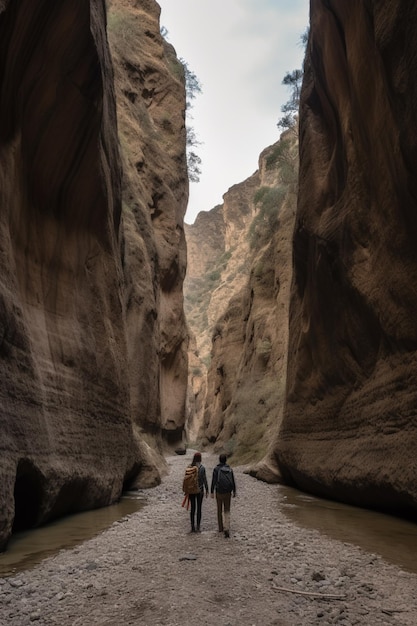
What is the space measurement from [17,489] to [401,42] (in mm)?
8694

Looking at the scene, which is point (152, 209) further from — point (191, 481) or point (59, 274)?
point (191, 481)

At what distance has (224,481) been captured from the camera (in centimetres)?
695

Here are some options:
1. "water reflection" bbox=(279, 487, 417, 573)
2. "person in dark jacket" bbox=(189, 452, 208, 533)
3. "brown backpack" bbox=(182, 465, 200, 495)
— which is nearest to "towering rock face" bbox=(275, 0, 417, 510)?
"water reflection" bbox=(279, 487, 417, 573)

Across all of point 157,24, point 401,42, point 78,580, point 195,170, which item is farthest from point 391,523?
point 195,170

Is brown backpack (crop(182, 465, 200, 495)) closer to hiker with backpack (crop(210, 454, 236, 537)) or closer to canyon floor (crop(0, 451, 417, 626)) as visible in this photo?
hiker with backpack (crop(210, 454, 236, 537))

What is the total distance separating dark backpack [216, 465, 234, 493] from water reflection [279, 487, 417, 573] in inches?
58.5

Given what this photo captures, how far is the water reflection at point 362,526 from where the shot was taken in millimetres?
5590

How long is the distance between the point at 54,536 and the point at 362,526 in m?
4.47

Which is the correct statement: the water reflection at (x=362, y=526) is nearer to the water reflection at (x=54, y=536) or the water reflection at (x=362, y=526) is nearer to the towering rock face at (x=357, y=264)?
the towering rock face at (x=357, y=264)

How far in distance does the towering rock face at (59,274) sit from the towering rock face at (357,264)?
4.86 metres

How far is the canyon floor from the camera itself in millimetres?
3646

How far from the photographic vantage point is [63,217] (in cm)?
1012

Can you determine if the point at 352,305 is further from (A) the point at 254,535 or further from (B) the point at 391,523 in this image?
(A) the point at 254,535

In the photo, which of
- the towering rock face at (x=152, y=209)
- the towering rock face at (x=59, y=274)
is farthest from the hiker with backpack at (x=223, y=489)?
the towering rock face at (x=152, y=209)
